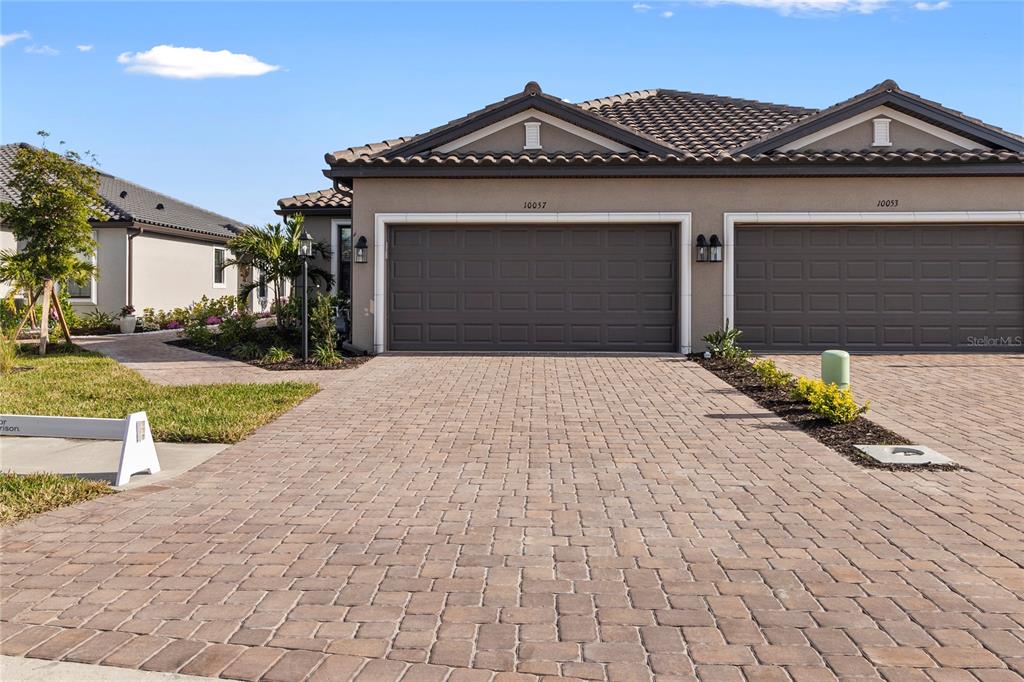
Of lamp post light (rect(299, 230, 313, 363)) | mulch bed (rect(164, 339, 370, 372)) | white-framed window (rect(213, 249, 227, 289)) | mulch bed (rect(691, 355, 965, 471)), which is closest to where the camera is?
mulch bed (rect(691, 355, 965, 471))

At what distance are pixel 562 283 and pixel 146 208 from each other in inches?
684

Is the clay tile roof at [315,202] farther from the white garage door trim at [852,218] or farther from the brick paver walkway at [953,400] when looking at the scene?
the brick paver walkway at [953,400]

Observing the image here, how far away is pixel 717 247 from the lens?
16719 mm

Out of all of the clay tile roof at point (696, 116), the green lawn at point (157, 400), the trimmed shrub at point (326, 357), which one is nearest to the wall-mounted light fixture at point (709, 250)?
the clay tile roof at point (696, 116)

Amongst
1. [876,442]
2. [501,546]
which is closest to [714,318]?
[876,442]

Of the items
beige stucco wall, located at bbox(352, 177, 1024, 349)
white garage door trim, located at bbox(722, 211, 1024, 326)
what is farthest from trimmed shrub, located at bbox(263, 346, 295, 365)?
white garage door trim, located at bbox(722, 211, 1024, 326)

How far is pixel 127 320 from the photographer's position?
80.3 feet

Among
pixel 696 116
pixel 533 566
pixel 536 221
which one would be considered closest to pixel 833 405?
pixel 533 566

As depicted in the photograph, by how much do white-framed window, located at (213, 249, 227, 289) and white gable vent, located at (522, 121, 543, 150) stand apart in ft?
55.8

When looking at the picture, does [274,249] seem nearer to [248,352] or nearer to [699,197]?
[248,352]

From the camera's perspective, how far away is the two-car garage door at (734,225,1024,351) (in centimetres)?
1700

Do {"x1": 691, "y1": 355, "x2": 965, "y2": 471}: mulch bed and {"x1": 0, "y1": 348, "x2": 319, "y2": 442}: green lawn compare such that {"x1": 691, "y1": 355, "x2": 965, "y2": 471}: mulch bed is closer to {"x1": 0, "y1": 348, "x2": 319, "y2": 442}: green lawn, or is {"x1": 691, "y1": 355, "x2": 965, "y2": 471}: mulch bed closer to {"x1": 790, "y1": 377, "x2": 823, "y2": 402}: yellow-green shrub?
{"x1": 790, "y1": 377, "x2": 823, "y2": 402}: yellow-green shrub

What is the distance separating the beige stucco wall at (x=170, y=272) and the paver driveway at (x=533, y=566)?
1887 centimetres

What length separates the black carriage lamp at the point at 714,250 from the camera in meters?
16.7
